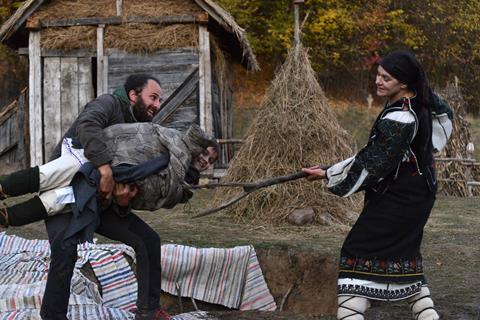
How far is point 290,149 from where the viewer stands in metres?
9.16

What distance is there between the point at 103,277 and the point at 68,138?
1.69m

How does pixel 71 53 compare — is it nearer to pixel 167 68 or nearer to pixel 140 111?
pixel 167 68

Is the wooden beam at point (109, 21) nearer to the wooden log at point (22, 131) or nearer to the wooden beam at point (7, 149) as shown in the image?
the wooden log at point (22, 131)

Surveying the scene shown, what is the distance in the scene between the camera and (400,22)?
2430 centimetres

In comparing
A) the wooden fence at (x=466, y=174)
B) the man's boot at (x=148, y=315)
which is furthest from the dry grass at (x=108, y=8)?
the man's boot at (x=148, y=315)

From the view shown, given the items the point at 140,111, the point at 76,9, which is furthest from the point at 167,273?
the point at 76,9

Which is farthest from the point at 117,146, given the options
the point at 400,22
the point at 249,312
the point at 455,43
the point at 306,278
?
the point at 455,43

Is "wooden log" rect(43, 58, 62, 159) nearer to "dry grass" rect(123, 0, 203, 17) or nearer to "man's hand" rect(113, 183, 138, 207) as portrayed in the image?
"dry grass" rect(123, 0, 203, 17)

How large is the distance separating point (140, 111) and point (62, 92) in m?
9.57

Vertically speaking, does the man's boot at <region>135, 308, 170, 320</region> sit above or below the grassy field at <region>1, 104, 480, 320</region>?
above

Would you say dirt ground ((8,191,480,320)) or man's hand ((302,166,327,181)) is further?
dirt ground ((8,191,480,320))

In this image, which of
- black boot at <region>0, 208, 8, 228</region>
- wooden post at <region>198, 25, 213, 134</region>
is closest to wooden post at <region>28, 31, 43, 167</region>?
wooden post at <region>198, 25, 213, 134</region>

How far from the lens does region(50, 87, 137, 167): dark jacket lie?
4.00 m

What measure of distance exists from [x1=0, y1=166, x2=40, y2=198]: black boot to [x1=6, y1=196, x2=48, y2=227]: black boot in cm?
8
